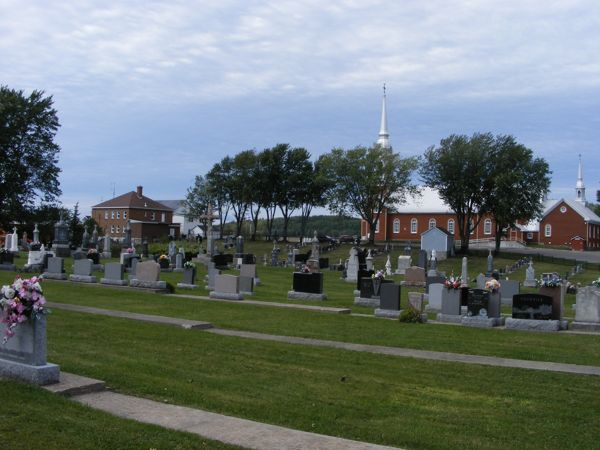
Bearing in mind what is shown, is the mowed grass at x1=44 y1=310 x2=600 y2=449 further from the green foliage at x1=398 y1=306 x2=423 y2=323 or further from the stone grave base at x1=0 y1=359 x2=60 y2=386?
the green foliage at x1=398 y1=306 x2=423 y2=323

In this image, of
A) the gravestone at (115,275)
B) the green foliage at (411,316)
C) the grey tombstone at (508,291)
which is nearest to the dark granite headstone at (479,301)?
the green foliage at (411,316)

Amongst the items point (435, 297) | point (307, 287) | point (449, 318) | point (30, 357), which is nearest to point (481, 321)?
point (449, 318)

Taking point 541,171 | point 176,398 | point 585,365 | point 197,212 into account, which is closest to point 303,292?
point 585,365

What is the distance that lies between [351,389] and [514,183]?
56.4 metres

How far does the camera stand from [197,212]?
3994 inches

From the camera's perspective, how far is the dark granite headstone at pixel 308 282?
24.6 m

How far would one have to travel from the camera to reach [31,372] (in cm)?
825

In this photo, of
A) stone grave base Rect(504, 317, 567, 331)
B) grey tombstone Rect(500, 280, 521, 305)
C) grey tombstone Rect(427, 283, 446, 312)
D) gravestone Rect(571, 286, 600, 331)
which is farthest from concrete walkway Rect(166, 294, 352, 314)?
grey tombstone Rect(500, 280, 521, 305)

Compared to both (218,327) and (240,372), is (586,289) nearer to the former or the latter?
(218,327)

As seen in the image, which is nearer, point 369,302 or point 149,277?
point 369,302

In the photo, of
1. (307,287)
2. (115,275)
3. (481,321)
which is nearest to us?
(481,321)

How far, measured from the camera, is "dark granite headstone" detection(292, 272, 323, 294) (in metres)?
24.6

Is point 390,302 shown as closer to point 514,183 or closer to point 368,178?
point 514,183

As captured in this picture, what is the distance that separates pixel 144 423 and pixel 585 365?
836cm
